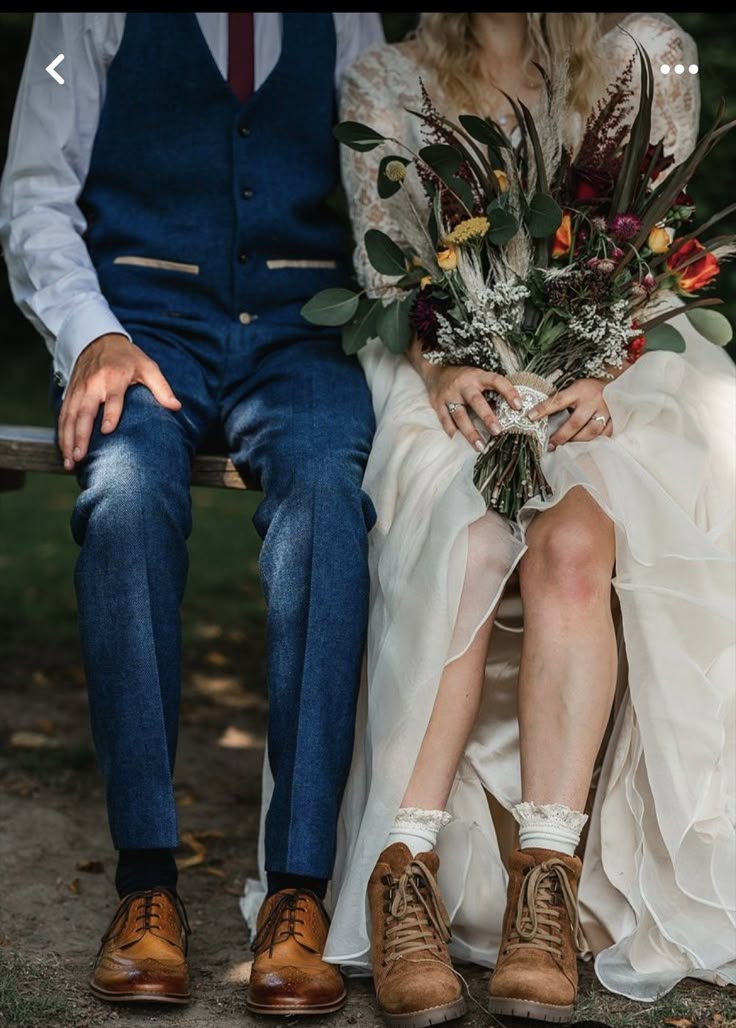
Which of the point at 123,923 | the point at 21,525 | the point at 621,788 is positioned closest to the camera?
the point at 123,923

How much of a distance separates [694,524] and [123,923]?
1310mm

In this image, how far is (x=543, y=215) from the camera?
2668 millimetres

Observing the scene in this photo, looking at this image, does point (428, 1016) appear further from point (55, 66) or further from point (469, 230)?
point (55, 66)

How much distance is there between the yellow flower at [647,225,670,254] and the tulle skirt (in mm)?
270

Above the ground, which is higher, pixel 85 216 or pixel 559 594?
pixel 85 216

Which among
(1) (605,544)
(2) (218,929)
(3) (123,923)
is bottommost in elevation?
(2) (218,929)

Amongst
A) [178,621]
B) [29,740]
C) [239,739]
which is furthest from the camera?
[239,739]

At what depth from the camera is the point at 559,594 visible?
8.15ft

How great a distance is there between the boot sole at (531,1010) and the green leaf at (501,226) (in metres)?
1.46

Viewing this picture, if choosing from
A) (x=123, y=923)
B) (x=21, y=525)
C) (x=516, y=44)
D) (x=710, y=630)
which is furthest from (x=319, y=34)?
(x=21, y=525)

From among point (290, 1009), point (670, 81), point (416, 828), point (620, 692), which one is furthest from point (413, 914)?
point (670, 81)

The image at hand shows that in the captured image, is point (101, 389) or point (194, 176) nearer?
point (101, 389)

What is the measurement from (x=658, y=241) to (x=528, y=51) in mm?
777

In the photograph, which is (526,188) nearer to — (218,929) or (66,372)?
(66,372)
